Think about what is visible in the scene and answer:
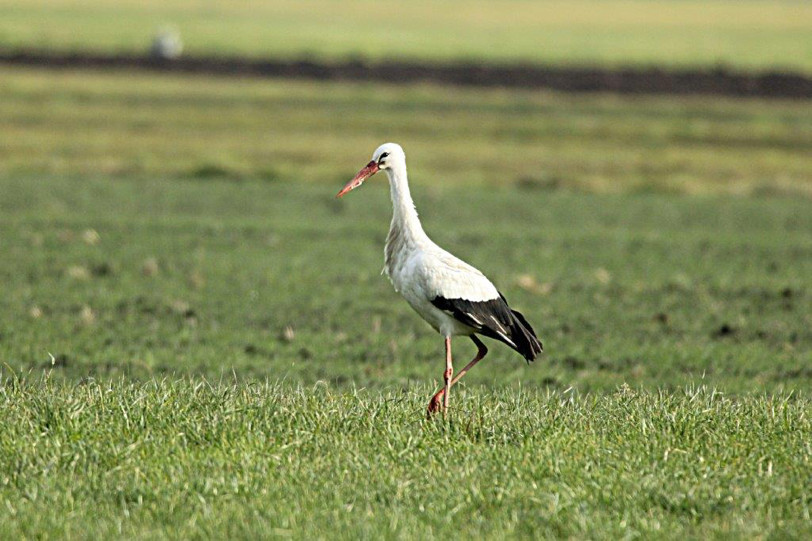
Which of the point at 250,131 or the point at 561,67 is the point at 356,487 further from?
the point at 561,67

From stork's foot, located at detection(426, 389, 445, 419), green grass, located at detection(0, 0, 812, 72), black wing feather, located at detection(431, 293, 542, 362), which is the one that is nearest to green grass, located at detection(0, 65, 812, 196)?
green grass, located at detection(0, 0, 812, 72)

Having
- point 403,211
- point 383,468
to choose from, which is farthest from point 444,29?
point 383,468

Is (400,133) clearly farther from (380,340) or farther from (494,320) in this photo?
(494,320)

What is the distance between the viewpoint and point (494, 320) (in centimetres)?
805

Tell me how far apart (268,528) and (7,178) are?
2499 cm

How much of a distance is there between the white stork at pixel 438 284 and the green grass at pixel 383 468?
31.9 inches

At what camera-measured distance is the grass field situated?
5801mm

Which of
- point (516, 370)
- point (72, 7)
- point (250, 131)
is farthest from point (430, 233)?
point (72, 7)

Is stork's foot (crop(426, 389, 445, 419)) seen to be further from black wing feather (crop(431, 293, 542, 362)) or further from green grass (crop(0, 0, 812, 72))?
green grass (crop(0, 0, 812, 72))

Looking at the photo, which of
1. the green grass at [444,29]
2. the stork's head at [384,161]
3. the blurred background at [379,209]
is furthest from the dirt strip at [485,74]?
the stork's head at [384,161]

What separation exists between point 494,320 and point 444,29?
100 m

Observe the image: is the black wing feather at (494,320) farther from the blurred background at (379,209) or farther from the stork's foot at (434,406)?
the blurred background at (379,209)

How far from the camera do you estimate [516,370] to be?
41.9 ft

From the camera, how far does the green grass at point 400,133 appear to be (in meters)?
32.9
